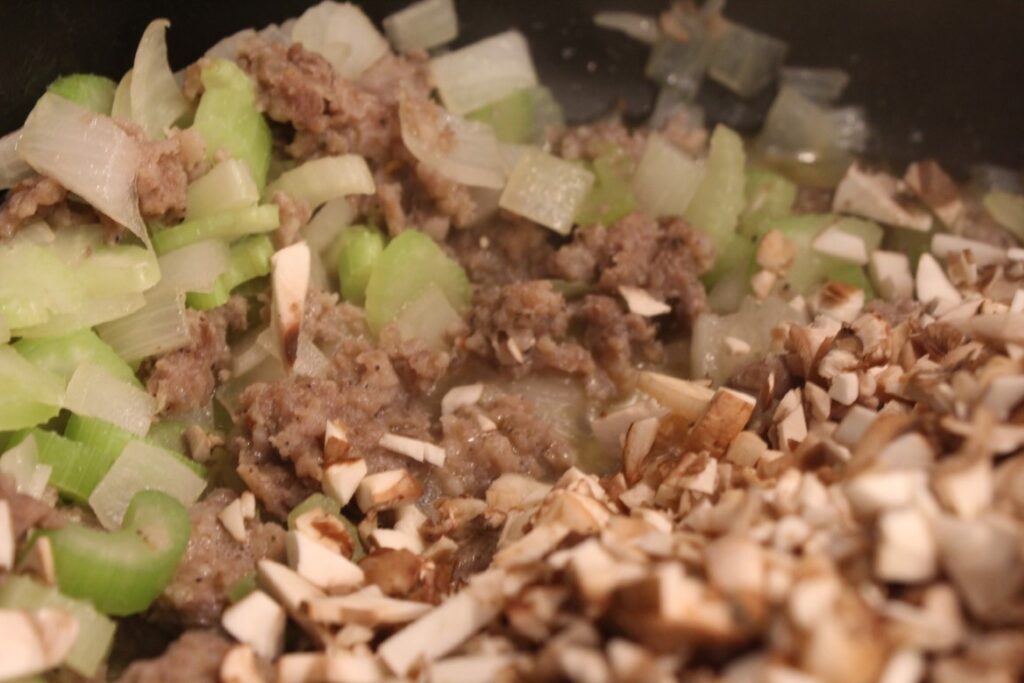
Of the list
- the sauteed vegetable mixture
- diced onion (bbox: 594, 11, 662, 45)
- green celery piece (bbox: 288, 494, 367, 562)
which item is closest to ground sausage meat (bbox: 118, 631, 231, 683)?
the sauteed vegetable mixture

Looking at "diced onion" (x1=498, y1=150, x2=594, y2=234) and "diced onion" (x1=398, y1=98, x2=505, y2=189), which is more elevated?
"diced onion" (x1=398, y1=98, x2=505, y2=189)

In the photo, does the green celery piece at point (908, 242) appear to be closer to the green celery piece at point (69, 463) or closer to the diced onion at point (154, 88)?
the diced onion at point (154, 88)

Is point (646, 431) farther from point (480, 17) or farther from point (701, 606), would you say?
point (480, 17)

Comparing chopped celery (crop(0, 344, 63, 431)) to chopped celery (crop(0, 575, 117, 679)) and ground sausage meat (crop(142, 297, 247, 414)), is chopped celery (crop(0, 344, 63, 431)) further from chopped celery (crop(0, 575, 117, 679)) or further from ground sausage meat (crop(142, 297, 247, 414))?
chopped celery (crop(0, 575, 117, 679))

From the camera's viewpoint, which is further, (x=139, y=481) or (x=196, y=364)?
(x=196, y=364)

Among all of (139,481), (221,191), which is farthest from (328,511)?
(221,191)

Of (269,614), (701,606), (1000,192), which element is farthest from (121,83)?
(1000,192)

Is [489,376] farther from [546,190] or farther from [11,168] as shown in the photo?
[11,168]
